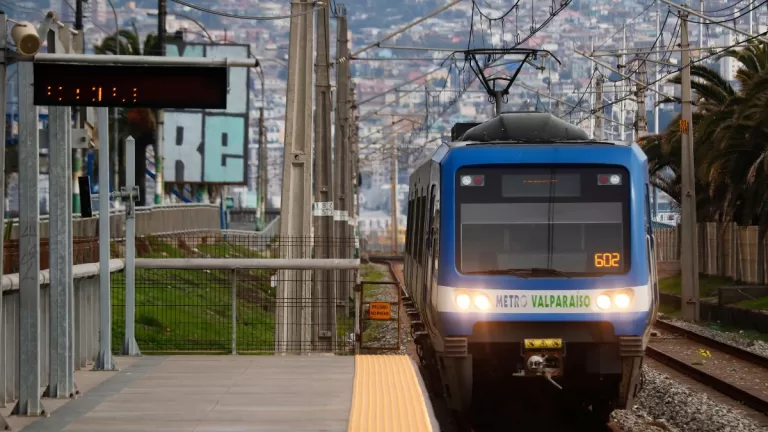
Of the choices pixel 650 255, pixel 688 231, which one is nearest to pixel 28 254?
pixel 650 255

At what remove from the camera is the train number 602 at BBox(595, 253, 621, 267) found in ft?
47.2

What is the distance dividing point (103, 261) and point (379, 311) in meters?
4.98

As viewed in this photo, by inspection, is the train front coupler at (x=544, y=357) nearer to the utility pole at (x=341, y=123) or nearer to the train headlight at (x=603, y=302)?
the train headlight at (x=603, y=302)

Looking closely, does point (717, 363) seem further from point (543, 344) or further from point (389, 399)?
point (389, 399)

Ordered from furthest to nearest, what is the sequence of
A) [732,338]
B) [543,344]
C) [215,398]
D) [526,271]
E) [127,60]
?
1. [732,338]
2. [526,271]
3. [543,344]
4. [215,398]
5. [127,60]

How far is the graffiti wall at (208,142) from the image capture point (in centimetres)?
8988

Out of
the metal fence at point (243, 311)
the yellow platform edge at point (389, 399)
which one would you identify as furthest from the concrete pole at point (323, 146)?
the yellow platform edge at point (389, 399)

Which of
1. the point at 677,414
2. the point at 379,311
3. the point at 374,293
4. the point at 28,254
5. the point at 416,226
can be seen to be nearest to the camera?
the point at 28,254

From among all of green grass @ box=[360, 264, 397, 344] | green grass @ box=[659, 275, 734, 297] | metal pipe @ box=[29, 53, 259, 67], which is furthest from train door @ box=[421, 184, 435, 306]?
green grass @ box=[659, 275, 734, 297]

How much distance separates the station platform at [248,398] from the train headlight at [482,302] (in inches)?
39.3

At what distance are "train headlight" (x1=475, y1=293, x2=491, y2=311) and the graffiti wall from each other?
75.5 metres

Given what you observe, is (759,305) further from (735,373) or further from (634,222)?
(634,222)

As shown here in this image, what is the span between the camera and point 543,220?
14.5 meters

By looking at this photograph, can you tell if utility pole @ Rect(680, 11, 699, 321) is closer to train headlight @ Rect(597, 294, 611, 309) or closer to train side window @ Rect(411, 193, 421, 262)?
train side window @ Rect(411, 193, 421, 262)
